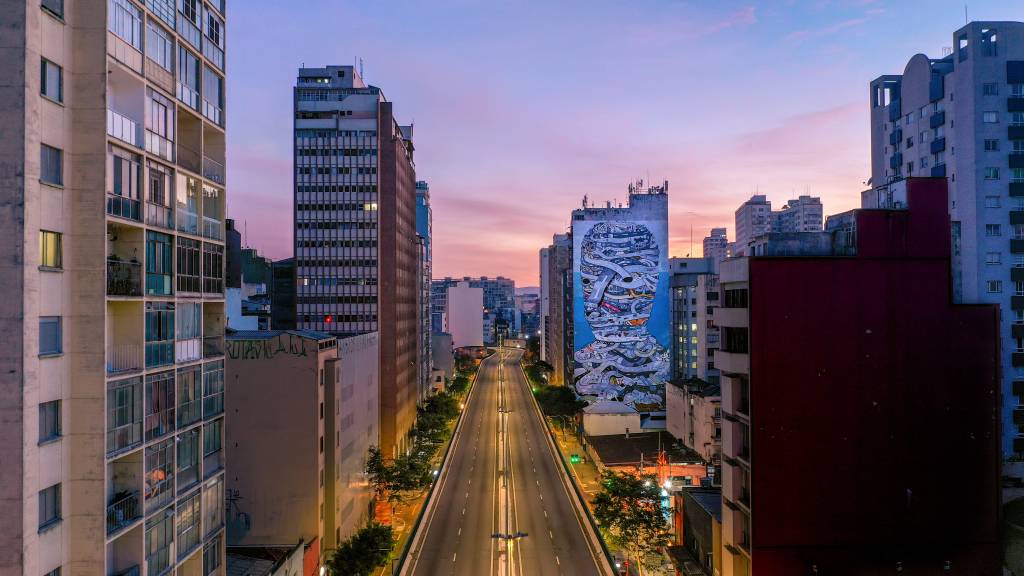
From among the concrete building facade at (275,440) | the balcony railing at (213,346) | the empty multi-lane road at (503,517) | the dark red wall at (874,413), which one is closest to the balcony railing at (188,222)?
the balcony railing at (213,346)

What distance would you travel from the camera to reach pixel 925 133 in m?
56.3

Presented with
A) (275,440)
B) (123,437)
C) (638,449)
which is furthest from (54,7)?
(638,449)

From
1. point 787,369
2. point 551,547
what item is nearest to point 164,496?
point 787,369

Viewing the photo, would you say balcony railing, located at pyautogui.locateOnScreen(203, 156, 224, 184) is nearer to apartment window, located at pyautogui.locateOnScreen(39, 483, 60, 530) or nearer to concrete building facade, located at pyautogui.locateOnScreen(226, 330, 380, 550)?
apartment window, located at pyautogui.locateOnScreen(39, 483, 60, 530)

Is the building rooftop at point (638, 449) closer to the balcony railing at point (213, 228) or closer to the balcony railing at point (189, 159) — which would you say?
the balcony railing at point (213, 228)

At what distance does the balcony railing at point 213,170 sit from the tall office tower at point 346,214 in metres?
54.2

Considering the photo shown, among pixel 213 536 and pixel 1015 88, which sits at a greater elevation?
pixel 1015 88

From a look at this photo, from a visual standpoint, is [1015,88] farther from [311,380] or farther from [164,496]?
[164,496]

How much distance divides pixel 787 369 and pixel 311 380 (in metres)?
31.1

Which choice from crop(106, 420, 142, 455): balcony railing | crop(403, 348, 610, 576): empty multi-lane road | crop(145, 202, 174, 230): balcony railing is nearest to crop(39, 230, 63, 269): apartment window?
crop(145, 202, 174, 230): balcony railing

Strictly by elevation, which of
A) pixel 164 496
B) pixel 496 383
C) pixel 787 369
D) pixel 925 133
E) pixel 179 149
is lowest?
pixel 496 383

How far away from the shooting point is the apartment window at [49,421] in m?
16.7

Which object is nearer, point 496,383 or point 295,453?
point 295,453

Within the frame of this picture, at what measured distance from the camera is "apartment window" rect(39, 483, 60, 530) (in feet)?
54.4
